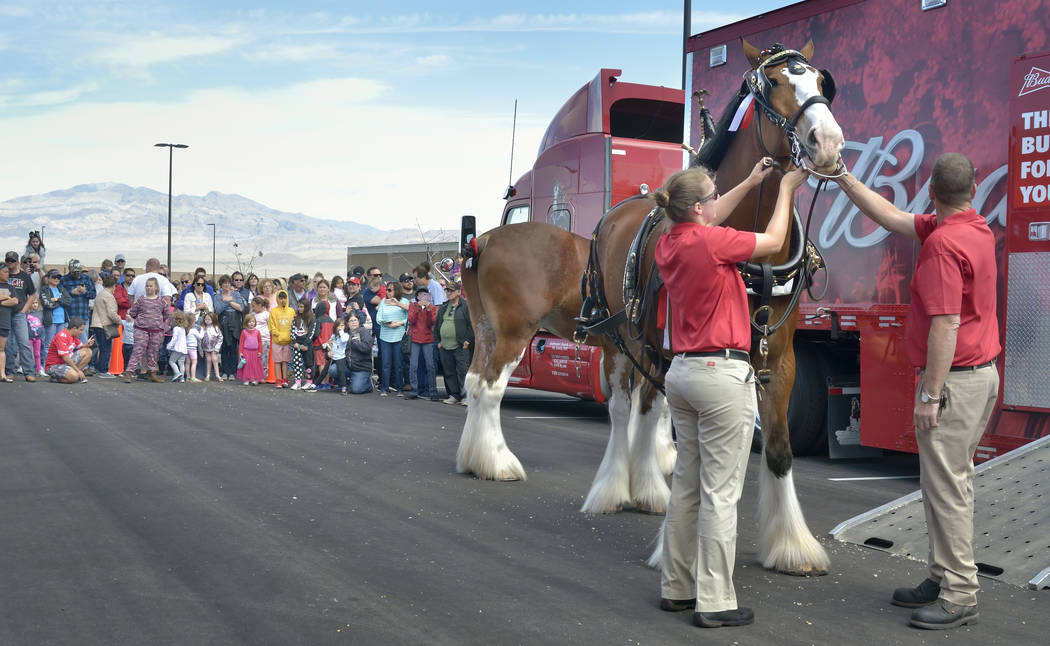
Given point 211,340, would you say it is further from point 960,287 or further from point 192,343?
point 960,287

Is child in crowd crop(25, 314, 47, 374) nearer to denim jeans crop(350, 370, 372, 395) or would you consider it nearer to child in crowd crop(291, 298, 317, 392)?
child in crowd crop(291, 298, 317, 392)

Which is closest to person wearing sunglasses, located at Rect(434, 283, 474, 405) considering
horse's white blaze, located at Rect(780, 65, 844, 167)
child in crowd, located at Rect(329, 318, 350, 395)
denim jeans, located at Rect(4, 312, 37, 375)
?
child in crowd, located at Rect(329, 318, 350, 395)

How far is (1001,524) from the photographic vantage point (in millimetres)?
5773

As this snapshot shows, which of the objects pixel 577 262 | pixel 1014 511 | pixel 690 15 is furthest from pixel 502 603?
pixel 690 15

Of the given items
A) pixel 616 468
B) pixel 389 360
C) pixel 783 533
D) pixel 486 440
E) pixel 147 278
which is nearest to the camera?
pixel 783 533

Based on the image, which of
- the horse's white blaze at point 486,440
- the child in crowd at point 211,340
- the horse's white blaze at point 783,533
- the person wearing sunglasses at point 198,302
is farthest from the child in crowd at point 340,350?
the horse's white blaze at point 783,533

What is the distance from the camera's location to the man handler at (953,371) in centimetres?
442

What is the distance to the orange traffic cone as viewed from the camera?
1938 centimetres

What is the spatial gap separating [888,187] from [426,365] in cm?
872

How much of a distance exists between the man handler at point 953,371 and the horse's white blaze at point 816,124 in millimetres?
471

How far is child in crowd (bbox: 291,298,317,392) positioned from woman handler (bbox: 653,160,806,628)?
520 inches

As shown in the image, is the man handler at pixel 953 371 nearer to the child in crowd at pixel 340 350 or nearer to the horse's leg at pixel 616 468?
the horse's leg at pixel 616 468

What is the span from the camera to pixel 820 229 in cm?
877

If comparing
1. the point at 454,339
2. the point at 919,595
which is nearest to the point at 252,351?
the point at 454,339
